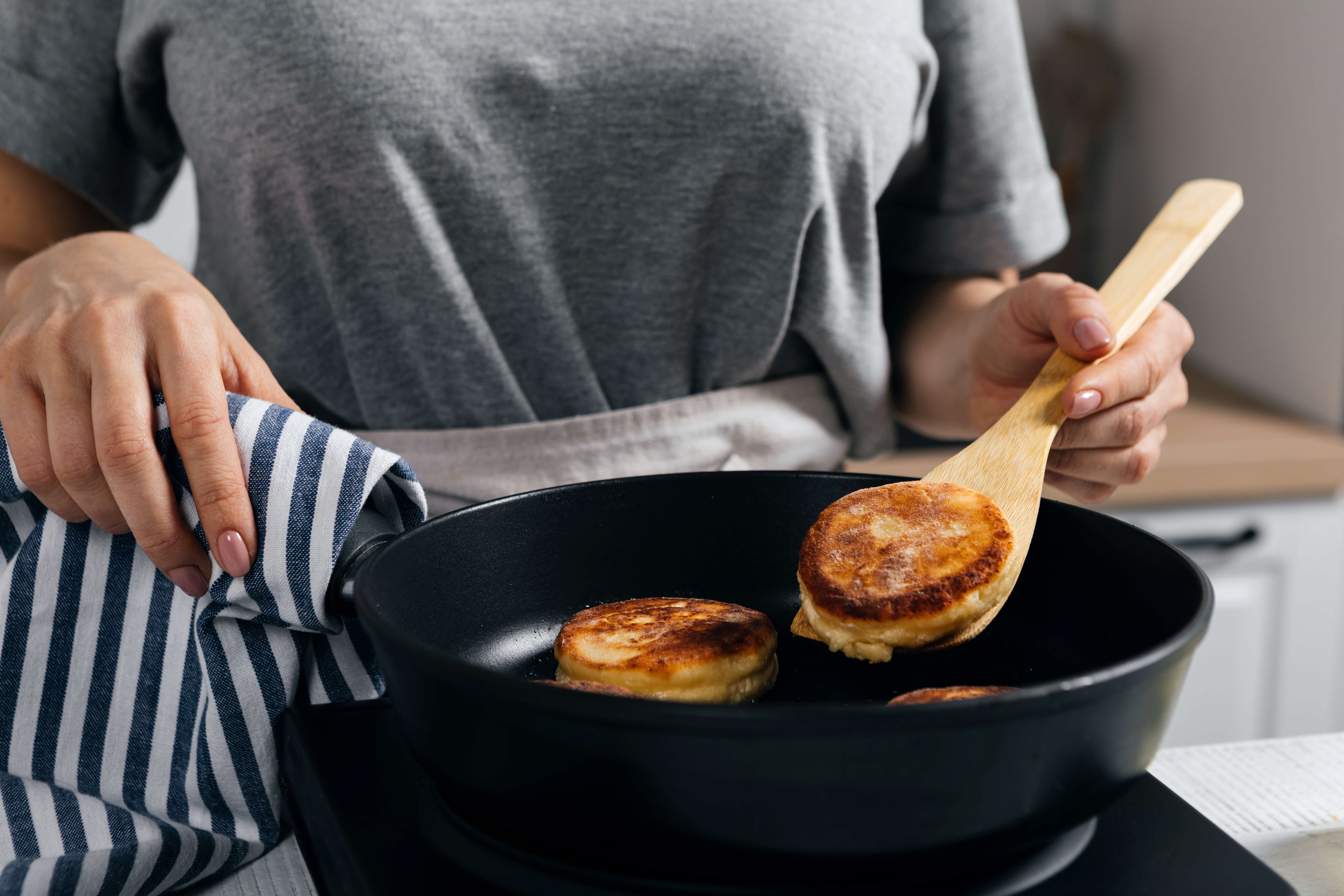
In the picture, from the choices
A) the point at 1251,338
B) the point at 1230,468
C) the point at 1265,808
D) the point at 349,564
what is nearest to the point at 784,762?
the point at 349,564

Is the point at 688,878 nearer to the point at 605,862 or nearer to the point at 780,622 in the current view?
the point at 605,862

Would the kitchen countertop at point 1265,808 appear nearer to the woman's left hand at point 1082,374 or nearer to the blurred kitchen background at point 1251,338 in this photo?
the woman's left hand at point 1082,374

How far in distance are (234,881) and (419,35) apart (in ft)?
1.75

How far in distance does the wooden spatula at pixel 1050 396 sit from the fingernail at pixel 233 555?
10.1 inches

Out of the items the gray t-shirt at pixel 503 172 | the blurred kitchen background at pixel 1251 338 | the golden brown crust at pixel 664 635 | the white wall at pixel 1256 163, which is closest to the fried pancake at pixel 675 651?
the golden brown crust at pixel 664 635

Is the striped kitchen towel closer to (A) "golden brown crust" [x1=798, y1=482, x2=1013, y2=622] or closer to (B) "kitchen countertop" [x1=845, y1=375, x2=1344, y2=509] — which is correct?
(A) "golden brown crust" [x1=798, y1=482, x2=1013, y2=622]

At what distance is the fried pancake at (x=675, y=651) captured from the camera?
45 cm

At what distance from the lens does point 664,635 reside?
47 centimetres

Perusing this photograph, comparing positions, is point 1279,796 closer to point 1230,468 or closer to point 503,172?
point 503,172

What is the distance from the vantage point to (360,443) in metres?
0.48

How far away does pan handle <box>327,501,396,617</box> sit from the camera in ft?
1.49

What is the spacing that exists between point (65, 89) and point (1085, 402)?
0.72m

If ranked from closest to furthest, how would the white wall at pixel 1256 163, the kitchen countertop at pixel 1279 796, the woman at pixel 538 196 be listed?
the kitchen countertop at pixel 1279 796
the woman at pixel 538 196
the white wall at pixel 1256 163

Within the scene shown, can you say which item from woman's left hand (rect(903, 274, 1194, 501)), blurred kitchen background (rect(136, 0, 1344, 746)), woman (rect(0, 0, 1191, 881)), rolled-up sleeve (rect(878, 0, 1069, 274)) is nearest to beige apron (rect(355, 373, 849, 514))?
woman (rect(0, 0, 1191, 881))
